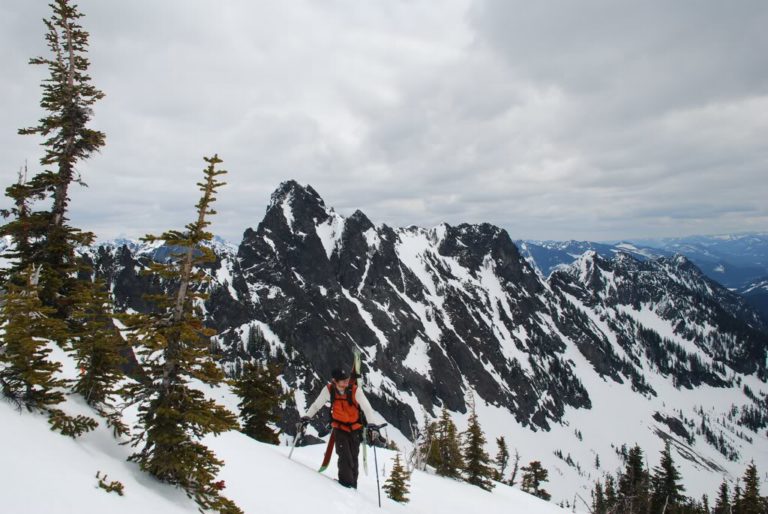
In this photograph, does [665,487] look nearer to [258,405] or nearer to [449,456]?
[449,456]

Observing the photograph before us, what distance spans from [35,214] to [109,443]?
35.3 feet

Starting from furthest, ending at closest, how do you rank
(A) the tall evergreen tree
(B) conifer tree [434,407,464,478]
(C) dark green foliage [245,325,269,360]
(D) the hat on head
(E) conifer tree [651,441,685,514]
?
(C) dark green foliage [245,325,269,360], (E) conifer tree [651,441,685,514], (A) the tall evergreen tree, (B) conifer tree [434,407,464,478], (D) the hat on head

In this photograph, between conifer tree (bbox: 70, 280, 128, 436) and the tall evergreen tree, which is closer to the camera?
conifer tree (bbox: 70, 280, 128, 436)

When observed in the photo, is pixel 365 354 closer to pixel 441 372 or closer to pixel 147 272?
pixel 441 372

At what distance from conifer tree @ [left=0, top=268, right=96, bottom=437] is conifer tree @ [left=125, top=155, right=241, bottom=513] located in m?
1.14

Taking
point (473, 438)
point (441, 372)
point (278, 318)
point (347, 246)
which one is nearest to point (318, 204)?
point (347, 246)

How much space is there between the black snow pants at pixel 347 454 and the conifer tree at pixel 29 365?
607cm

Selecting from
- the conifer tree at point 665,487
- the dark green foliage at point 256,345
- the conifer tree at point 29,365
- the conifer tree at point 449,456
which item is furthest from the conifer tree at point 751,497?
the dark green foliage at point 256,345

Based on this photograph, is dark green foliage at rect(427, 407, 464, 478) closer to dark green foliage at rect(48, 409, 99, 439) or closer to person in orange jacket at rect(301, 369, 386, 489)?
person in orange jacket at rect(301, 369, 386, 489)

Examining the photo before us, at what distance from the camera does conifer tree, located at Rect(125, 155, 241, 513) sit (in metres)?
7.89

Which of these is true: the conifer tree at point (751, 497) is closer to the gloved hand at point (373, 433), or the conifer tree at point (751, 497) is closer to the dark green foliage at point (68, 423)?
the gloved hand at point (373, 433)

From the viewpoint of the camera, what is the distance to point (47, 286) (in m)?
14.0

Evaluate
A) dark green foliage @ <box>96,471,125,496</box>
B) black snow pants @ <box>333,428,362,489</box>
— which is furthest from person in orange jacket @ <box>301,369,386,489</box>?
dark green foliage @ <box>96,471,125,496</box>

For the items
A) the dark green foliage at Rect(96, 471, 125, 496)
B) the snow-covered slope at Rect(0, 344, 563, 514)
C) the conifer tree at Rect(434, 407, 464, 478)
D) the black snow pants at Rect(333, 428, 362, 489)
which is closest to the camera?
the snow-covered slope at Rect(0, 344, 563, 514)
